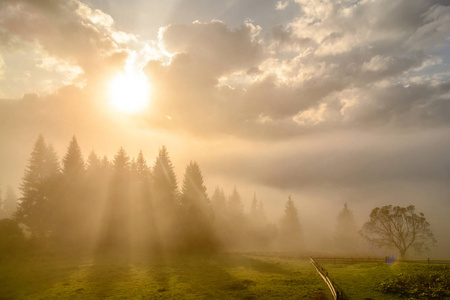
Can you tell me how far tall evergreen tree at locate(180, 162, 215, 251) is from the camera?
56.6 meters

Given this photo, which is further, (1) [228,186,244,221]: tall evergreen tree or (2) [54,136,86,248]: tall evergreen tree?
(1) [228,186,244,221]: tall evergreen tree

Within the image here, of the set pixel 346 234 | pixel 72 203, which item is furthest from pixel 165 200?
pixel 346 234

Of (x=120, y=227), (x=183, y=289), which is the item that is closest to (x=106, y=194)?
(x=120, y=227)

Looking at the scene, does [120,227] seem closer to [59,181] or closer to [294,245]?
[59,181]

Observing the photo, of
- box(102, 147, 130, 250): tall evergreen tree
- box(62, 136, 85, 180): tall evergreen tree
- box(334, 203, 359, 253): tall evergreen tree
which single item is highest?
box(62, 136, 85, 180): tall evergreen tree

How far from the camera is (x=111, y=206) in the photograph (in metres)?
56.6

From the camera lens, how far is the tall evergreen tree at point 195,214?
56594 mm

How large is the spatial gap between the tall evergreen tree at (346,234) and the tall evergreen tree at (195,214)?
2991 inches

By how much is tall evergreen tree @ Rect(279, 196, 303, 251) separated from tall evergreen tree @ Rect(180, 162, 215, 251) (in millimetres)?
61342

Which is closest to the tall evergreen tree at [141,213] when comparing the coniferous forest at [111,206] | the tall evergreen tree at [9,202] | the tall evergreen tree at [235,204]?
the coniferous forest at [111,206]

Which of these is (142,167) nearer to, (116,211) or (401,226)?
(116,211)

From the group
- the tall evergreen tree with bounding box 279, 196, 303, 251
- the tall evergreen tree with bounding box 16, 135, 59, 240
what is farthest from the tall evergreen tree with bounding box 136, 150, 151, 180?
the tall evergreen tree with bounding box 279, 196, 303, 251

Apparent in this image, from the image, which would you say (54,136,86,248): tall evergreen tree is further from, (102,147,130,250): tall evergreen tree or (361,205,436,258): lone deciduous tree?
(361,205,436,258): lone deciduous tree

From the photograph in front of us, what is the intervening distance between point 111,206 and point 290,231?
270 ft
